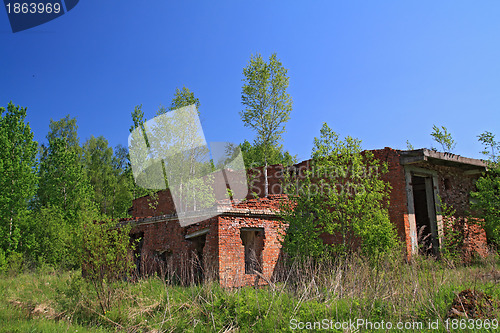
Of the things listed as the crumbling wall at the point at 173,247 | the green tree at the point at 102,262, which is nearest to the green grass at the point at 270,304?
the green tree at the point at 102,262

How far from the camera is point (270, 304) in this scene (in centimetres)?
721

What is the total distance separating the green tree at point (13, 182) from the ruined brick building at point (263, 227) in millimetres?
9966

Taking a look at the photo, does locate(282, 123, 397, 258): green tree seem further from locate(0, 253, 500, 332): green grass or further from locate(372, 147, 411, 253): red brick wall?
locate(372, 147, 411, 253): red brick wall

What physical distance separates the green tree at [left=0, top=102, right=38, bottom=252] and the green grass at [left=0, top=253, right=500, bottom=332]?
12.6 meters

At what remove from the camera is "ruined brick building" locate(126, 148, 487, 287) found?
11914 millimetres

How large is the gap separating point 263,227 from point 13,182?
15.9 m

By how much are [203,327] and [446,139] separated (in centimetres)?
2899

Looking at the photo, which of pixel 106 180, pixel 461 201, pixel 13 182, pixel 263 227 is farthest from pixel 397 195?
pixel 106 180

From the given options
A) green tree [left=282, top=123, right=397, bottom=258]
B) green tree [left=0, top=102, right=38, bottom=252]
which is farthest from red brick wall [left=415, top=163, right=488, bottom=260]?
green tree [left=0, top=102, right=38, bottom=252]

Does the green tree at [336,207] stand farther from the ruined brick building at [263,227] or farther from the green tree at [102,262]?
the green tree at [102,262]

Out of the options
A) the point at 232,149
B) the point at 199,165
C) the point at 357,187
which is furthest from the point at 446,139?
the point at 357,187

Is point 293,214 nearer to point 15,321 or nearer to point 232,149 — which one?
point 15,321

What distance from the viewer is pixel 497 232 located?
43.4 feet

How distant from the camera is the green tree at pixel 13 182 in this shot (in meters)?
20.6
